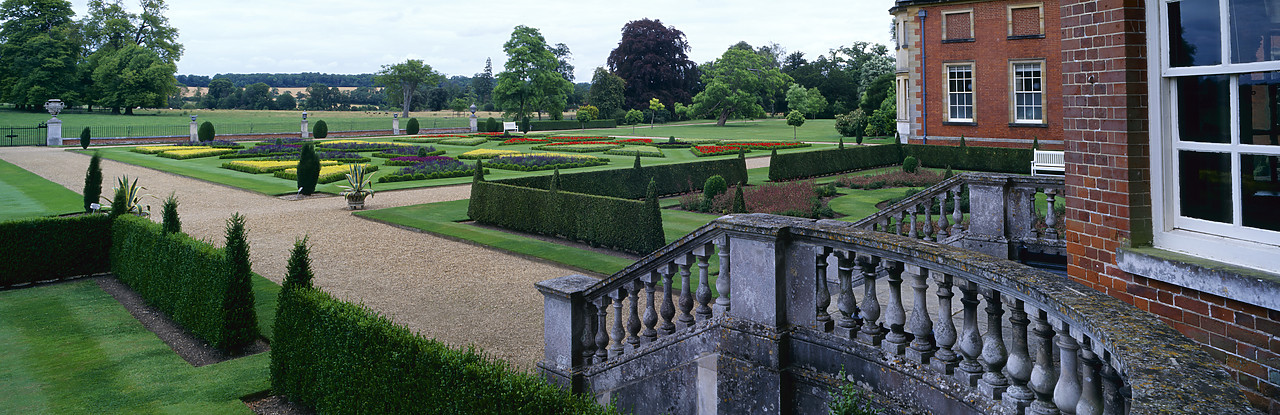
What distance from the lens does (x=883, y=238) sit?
14.1ft

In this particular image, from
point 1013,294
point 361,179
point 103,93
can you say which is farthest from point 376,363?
point 103,93

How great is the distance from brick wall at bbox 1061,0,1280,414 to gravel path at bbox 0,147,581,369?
3.83 metres

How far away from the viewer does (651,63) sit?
81.8m

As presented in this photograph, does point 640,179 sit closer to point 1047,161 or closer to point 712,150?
point 1047,161

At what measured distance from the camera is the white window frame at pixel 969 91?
96.9 feet

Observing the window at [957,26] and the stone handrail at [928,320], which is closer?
the stone handrail at [928,320]

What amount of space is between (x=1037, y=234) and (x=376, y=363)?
643cm

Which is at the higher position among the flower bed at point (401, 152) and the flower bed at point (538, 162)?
the flower bed at point (401, 152)

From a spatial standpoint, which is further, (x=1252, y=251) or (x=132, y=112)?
(x=132, y=112)

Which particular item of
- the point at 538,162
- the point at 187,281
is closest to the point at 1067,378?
the point at 187,281

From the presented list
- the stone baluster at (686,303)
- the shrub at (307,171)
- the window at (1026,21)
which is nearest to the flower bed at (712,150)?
the window at (1026,21)

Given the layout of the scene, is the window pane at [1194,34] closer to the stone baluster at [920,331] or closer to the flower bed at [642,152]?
the stone baluster at [920,331]

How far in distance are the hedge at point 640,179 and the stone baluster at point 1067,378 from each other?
48.0ft

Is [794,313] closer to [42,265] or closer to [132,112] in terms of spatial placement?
[42,265]
